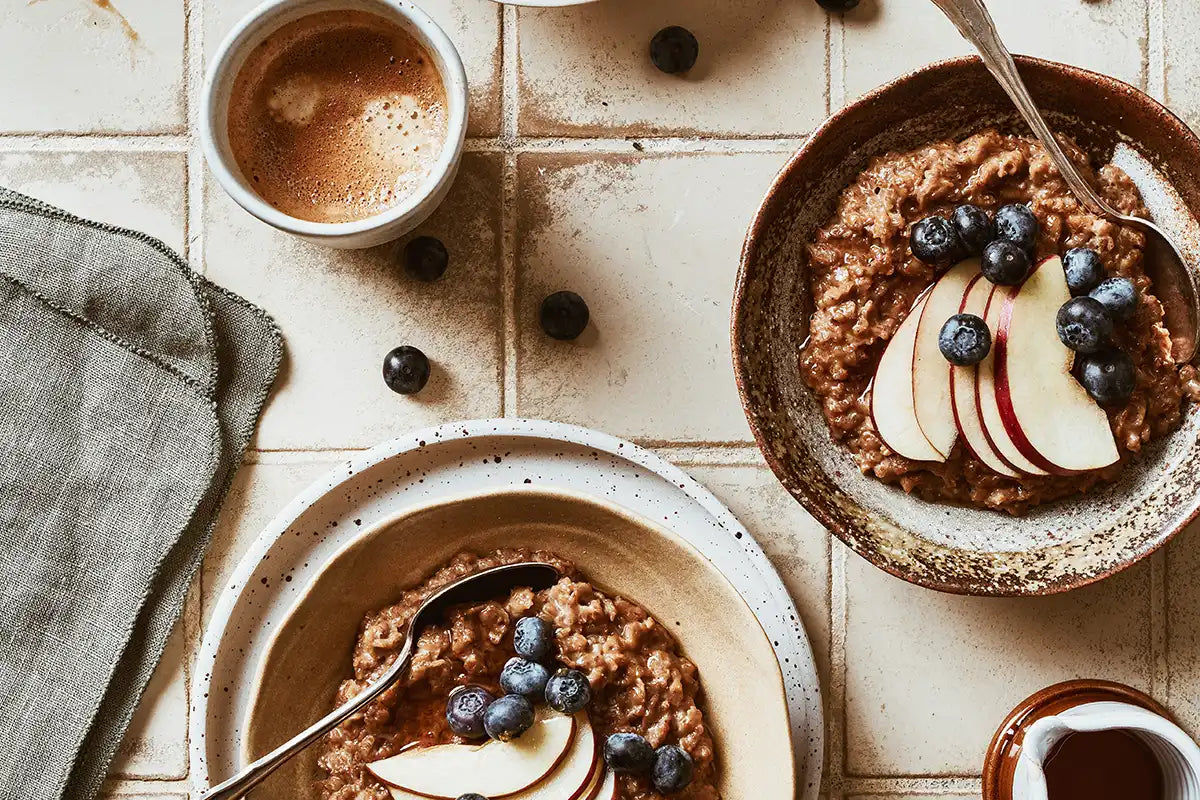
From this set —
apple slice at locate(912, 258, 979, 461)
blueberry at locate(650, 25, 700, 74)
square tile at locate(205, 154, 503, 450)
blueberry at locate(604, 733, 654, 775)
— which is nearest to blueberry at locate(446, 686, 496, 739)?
blueberry at locate(604, 733, 654, 775)

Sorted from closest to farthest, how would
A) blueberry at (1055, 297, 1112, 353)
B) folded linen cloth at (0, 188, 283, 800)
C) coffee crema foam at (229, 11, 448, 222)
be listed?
blueberry at (1055, 297, 1112, 353)
coffee crema foam at (229, 11, 448, 222)
folded linen cloth at (0, 188, 283, 800)

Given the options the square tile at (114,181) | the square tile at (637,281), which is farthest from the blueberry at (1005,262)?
the square tile at (114,181)

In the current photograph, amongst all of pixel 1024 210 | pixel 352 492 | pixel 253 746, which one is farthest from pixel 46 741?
pixel 1024 210

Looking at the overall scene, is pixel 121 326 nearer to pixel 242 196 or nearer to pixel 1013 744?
pixel 242 196

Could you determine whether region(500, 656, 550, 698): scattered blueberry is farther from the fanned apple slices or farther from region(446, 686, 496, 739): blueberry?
the fanned apple slices

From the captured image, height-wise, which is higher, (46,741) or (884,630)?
(884,630)

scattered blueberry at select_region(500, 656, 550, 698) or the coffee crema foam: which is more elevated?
the coffee crema foam

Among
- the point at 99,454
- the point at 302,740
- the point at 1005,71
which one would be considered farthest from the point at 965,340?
the point at 99,454

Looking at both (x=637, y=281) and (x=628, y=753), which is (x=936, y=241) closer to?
(x=637, y=281)
